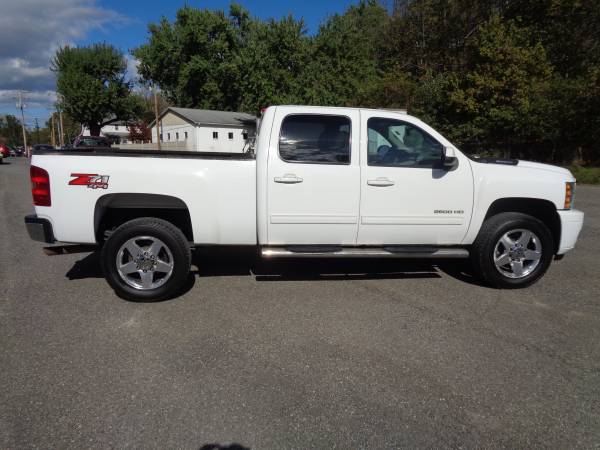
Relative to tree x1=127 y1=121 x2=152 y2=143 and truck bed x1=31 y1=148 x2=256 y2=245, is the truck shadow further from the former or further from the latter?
tree x1=127 y1=121 x2=152 y2=143

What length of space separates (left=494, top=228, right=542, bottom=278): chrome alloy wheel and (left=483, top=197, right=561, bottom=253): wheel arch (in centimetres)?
28

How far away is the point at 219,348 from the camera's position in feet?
11.1

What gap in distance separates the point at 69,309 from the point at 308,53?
43.2 m

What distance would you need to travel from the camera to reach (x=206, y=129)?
38.5 m

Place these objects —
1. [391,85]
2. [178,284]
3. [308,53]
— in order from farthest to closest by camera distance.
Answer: [308,53] → [391,85] → [178,284]

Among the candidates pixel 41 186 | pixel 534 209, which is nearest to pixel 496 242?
pixel 534 209

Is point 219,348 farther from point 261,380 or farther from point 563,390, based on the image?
point 563,390

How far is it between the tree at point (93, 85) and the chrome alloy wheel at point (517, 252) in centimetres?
5183

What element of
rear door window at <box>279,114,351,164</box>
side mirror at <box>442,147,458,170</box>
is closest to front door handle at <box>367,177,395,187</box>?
rear door window at <box>279,114,351,164</box>

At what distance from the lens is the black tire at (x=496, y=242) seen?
4.60 m

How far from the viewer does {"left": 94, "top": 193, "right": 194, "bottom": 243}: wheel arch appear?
412 cm

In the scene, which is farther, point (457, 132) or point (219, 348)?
point (457, 132)

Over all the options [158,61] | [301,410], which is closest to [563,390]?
[301,410]

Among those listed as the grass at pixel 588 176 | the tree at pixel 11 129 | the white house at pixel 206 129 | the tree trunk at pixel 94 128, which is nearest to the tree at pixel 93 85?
the tree trunk at pixel 94 128
